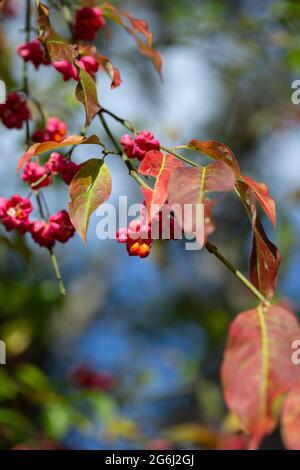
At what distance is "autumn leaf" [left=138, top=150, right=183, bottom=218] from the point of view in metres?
0.95

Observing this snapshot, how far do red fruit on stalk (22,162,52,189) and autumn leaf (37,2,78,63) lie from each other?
209mm

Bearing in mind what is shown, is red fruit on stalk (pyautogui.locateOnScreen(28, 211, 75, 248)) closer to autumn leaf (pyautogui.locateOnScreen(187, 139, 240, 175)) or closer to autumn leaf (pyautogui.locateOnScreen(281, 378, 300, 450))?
autumn leaf (pyautogui.locateOnScreen(187, 139, 240, 175))

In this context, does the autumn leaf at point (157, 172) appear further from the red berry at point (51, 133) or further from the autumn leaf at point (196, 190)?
the red berry at point (51, 133)

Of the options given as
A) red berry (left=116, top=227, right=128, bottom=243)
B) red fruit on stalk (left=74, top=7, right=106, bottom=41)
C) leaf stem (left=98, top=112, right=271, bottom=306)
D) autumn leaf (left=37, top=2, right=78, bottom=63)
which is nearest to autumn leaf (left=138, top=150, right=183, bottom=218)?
leaf stem (left=98, top=112, right=271, bottom=306)

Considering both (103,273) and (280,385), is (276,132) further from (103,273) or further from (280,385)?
(280,385)

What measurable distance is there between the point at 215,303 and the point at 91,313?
77 centimetres

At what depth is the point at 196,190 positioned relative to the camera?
0.92 metres

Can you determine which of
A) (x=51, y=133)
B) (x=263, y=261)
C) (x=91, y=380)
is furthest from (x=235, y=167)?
(x=91, y=380)

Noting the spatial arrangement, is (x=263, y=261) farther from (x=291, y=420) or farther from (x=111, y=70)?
(x=111, y=70)

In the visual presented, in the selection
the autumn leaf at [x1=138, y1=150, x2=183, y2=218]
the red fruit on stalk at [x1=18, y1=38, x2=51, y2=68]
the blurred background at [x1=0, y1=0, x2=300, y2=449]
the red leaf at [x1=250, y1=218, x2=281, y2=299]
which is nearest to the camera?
the autumn leaf at [x1=138, y1=150, x2=183, y2=218]

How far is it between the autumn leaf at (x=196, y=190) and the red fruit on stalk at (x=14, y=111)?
0.52 metres

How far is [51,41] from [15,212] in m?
0.32

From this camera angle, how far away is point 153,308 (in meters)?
4.81
